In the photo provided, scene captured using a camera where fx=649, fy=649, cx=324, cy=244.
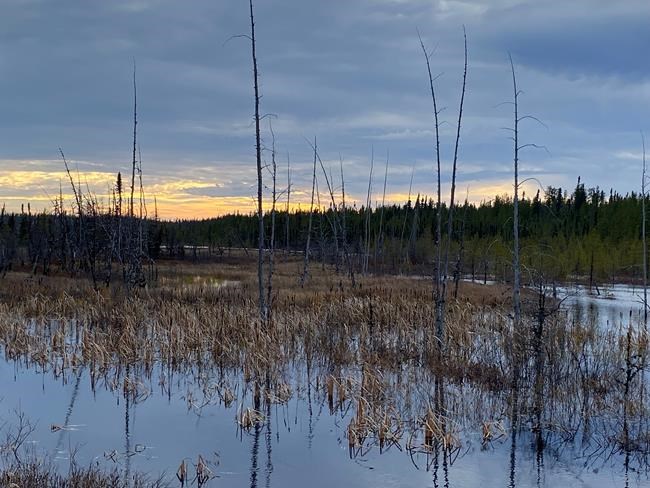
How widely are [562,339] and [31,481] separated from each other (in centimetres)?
981

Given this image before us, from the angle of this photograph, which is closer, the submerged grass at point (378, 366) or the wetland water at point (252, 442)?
the wetland water at point (252, 442)

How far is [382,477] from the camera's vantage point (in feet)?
25.5

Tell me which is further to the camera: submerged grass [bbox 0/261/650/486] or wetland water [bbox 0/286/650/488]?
submerged grass [bbox 0/261/650/486]

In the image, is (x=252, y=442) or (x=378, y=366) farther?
(x=378, y=366)

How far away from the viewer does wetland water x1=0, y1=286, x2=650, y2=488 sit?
783cm

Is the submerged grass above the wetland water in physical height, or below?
above

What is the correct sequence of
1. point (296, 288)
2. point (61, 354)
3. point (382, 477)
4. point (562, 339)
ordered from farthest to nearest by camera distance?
point (296, 288) → point (61, 354) → point (562, 339) → point (382, 477)

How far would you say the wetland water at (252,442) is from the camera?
308 inches

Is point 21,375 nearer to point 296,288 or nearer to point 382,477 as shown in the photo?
point 382,477

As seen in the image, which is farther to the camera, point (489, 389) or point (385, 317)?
point (385, 317)

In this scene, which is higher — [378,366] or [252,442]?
[378,366]

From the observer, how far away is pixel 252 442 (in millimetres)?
9047

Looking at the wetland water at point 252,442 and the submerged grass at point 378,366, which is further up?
the submerged grass at point 378,366

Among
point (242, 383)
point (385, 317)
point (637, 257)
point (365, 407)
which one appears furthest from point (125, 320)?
point (637, 257)
